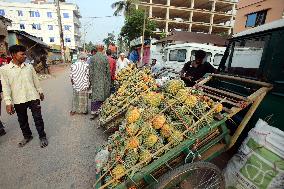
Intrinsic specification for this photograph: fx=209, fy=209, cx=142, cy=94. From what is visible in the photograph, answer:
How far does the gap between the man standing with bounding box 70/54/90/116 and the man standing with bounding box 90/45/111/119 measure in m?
A: 0.34

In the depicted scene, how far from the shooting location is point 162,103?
2836 mm

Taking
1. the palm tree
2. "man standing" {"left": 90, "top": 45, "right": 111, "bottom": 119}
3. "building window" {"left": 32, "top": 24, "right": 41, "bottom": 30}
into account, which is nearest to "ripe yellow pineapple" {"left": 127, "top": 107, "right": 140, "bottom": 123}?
"man standing" {"left": 90, "top": 45, "right": 111, "bottom": 119}

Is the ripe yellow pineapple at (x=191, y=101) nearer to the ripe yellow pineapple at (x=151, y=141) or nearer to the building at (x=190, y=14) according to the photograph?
the ripe yellow pineapple at (x=151, y=141)

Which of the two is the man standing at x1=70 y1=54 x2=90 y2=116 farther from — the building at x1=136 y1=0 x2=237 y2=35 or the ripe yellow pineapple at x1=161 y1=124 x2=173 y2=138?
the building at x1=136 y1=0 x2=237 y2=35

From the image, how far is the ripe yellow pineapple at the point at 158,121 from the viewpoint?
2.38 m

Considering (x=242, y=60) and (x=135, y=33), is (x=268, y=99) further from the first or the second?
(x=135, y=33)

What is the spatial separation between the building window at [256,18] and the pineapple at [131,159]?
18837 millimetres

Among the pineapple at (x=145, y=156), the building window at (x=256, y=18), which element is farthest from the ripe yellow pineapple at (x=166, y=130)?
the building window at (x=256, y=18)

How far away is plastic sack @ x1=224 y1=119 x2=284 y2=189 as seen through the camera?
94.9 inches

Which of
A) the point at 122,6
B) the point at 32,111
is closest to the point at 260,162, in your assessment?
the point at 32,111

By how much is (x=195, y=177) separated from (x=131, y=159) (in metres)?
1.15

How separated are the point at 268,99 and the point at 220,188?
137 cm

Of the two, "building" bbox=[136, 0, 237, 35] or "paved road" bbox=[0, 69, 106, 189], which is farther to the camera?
"building" bbox=[136, 0, 237, 35]

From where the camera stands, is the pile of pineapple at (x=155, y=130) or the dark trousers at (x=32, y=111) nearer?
the pile of pineapple at (x=155, y=130)
